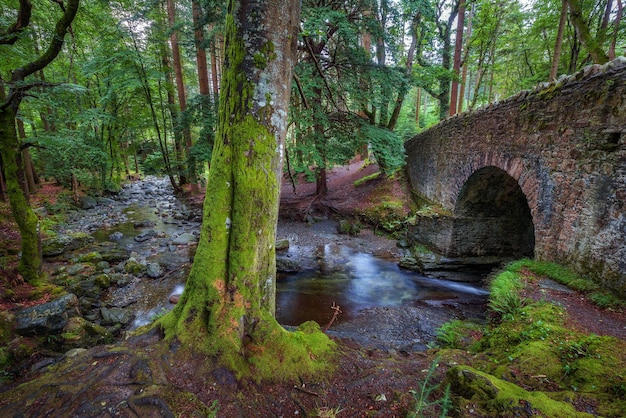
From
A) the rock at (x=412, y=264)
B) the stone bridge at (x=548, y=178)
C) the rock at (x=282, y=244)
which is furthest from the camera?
the rock at (x=282, y=244)

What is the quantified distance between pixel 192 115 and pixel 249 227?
11.3m

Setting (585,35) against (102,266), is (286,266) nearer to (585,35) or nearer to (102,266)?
(102,266)

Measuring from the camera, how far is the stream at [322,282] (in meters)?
5.46

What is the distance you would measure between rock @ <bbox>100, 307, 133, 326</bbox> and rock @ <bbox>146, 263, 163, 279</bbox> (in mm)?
1540

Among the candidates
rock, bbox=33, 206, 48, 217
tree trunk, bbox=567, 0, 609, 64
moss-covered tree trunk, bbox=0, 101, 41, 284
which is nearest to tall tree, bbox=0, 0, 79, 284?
moss-covered tree trunk, bbox=0, 101, 41, 284

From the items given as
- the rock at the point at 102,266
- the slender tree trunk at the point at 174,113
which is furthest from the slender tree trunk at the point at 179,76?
the rock at the point at 102,266

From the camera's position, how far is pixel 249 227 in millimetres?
2428

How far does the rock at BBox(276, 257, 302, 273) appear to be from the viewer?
7875 millimetres

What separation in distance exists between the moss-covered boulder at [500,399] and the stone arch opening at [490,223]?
21.9 ft

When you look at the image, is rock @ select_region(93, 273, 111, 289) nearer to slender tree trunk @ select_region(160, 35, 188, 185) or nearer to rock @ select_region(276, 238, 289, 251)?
rock @ select_region(276, 238, 289, 251)

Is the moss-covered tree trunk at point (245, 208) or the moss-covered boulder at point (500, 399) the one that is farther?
the moss-covered tree trunk at point (245, 208)

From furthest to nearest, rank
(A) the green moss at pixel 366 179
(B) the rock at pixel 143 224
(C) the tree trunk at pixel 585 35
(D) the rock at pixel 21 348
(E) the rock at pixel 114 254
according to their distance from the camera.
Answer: (A) the green moss at pixel 366 179
(B) the rock at pixel 143 224
(E) the rock at pixel 114 254
(C) the tree trunk at pixel 585 35
(D) the rock at pixel 21 348

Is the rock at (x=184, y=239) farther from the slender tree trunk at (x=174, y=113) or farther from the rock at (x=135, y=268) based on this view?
the slender tree trunk at (x=174, y=113)

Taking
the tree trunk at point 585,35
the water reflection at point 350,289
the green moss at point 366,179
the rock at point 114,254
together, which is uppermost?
the tree trunk at point 585,35
